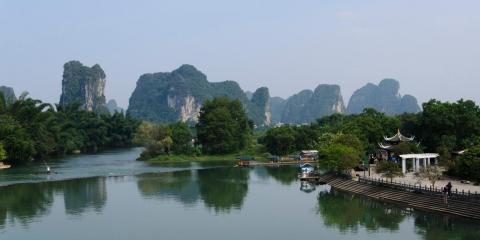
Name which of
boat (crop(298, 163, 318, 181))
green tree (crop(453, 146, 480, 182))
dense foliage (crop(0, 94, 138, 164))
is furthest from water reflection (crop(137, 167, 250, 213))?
dense foliage (crop(0, 94, 138, 164))

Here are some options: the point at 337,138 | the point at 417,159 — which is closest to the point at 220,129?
the point at 337,138

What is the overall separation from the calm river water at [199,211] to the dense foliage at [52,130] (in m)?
15.3

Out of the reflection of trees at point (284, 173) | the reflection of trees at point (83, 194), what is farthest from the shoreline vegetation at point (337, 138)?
the reflection of trees at point (83, 194)

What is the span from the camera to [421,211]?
30.0 metres

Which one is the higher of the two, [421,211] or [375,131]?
[375,131]

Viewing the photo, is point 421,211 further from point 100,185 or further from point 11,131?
point 11,131

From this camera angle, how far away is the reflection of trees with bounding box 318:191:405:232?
28.0 metres

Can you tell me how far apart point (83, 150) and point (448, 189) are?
75.7 m

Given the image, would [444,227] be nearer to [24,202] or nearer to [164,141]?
[24,202]

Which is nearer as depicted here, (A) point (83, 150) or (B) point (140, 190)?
(B) point (140, 190)

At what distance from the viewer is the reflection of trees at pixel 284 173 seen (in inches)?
1861

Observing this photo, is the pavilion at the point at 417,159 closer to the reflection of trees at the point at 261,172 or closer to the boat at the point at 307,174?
the boat at the point at 307,174

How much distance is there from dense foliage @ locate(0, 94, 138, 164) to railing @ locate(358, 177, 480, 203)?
41629mm

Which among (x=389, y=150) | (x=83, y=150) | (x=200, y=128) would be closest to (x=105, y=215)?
(x=389, y=150)
